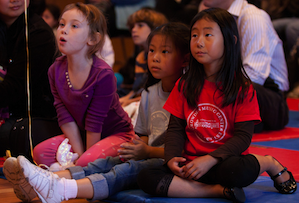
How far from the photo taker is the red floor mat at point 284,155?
1200mm

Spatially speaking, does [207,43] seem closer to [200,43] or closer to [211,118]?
[200,43]

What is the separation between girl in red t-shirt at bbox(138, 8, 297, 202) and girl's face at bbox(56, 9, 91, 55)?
382mm

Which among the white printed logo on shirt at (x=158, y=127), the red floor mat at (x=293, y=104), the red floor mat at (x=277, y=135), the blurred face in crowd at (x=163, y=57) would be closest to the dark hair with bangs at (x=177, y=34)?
the blurred face in crowd at (x=163, y=57)

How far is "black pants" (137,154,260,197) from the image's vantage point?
858 mm

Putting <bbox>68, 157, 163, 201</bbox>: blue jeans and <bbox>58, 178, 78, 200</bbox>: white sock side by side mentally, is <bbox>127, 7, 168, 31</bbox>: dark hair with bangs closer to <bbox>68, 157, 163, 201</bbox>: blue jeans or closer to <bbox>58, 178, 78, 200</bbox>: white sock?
<bbox>68, 157, 163, 201</bbox>: blue jeans

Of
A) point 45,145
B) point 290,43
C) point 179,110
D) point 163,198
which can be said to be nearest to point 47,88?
point 45,145

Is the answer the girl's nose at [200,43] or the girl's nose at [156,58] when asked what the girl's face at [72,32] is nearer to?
the girl's nose at [156,58]

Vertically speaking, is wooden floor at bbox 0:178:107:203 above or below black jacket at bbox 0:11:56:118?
below

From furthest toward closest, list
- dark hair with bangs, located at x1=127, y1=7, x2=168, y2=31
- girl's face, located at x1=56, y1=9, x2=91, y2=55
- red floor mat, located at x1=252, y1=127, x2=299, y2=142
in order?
1. dark hair with bangs, located at x1=127, y1=7, x2=168, y2=31
2. red floor mat, located at x1=252, y1=127, x2=299, y2=142
3. girl's face, located at x1=56, y1=9, x2=91, y2=55

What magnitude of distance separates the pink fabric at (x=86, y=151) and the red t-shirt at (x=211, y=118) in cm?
30

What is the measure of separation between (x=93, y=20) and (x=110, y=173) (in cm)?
54

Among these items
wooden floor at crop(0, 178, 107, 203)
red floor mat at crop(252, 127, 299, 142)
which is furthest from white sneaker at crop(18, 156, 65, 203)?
red floor mat at crop(252, 127, 299, 142)

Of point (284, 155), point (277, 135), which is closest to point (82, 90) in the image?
point (284, 155)

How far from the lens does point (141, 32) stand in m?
2.25
